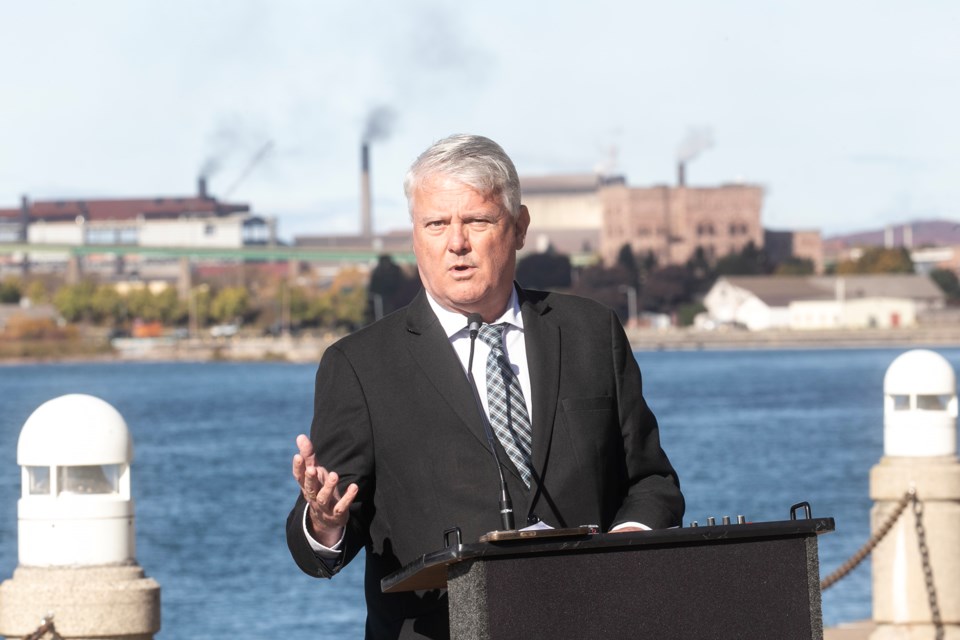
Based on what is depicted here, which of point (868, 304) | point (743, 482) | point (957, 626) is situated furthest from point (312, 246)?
point (957, 626)

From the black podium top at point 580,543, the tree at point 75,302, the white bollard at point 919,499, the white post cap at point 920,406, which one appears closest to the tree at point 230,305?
the tree at point 75,302

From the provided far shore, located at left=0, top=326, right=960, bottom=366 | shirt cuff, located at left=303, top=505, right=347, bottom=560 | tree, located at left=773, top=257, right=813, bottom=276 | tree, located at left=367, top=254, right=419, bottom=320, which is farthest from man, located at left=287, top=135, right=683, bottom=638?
tree, located at left=773, top=257, right=813, bottom=276

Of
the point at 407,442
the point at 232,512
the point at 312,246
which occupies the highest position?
the point at 312,246

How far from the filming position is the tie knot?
9.28 ft

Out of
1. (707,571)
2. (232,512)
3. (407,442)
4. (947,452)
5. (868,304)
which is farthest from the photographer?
(868,304)

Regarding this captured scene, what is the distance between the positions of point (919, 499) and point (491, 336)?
3719mm

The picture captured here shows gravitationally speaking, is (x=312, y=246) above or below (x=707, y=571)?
above

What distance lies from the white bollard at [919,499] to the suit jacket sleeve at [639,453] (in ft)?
10.6

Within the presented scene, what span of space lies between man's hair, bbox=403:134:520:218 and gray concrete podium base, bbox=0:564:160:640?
1280 millimetres

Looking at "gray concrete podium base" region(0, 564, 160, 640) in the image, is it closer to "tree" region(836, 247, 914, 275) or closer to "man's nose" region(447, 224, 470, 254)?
"man's nose" region(447, 224, 470, 254)

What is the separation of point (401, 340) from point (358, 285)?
123 metres

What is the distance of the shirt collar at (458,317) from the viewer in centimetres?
286

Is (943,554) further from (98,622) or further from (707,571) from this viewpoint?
(707,571)

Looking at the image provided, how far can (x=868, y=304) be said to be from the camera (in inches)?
4370
